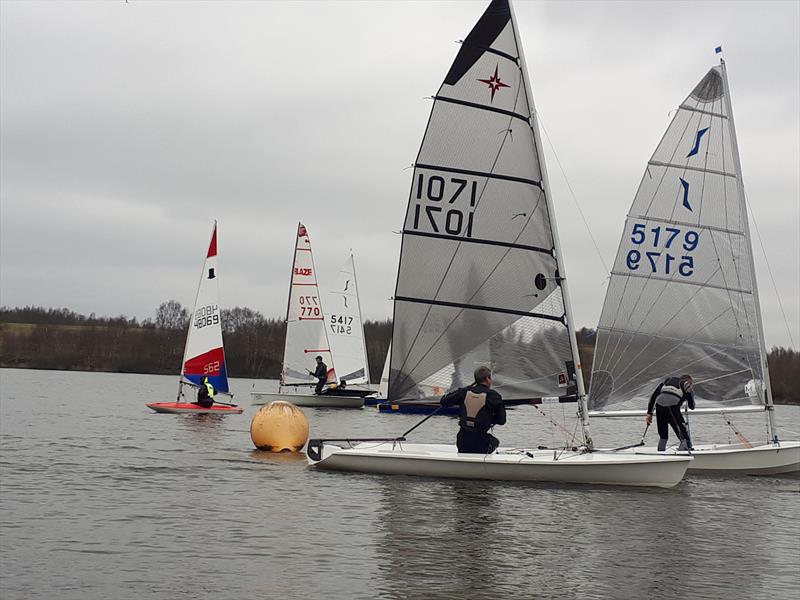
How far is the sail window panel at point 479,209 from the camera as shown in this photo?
14930 millimetres

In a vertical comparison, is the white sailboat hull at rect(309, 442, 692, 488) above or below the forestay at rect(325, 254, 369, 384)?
below

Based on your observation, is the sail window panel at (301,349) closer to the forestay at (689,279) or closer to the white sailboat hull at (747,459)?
the forestay at (689,279)

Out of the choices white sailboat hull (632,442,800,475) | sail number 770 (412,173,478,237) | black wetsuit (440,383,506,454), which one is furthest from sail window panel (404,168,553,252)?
white sailboat hull (632,442,800,475)

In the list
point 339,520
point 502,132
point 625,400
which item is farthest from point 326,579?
point 625,400

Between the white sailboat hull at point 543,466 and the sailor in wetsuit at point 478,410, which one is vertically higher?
the sailor in wetsuit at point 478,410

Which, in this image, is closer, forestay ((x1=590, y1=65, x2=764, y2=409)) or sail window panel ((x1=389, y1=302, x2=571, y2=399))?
sail window panel ((x1=389, y1=302, x2=571, y2=399))

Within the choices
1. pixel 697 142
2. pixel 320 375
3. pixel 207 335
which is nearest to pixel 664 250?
pixel 697 142

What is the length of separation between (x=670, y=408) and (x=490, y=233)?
14.1 feet

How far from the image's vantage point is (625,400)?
17906 mm

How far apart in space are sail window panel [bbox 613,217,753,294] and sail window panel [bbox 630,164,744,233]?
18 centimetres

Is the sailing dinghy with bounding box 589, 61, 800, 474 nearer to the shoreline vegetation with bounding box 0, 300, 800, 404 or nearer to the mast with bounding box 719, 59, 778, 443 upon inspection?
A: the mast with bounding box 719, 59, 778, 443

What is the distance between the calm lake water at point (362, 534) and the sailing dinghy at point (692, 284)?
2096 millimetres

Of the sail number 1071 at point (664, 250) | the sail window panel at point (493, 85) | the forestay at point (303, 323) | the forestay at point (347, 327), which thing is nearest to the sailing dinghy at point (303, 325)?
the forestay at point (303, 323)

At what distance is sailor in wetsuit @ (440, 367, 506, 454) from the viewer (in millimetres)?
13359
